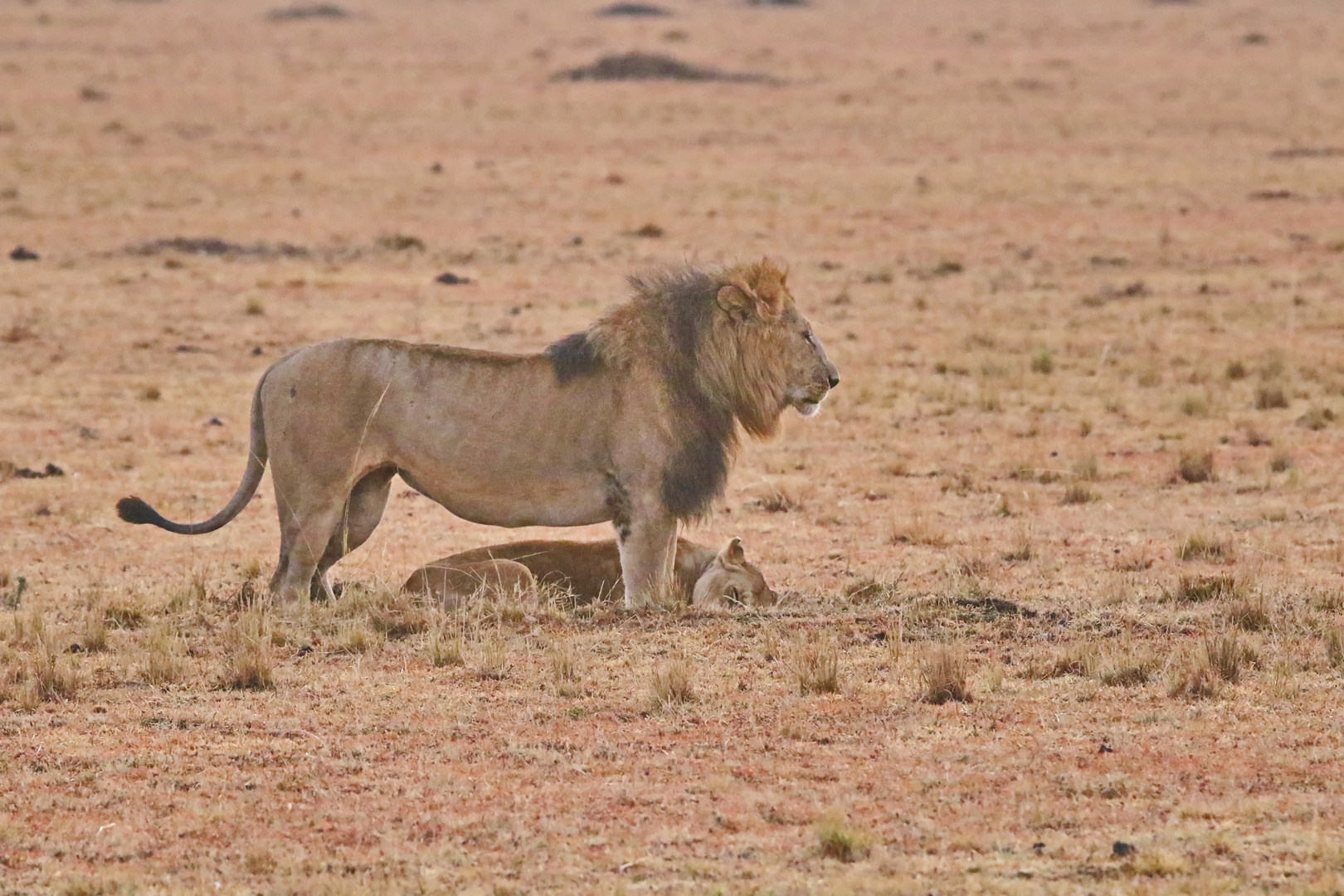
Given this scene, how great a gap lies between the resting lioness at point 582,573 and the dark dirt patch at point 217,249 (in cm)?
1623

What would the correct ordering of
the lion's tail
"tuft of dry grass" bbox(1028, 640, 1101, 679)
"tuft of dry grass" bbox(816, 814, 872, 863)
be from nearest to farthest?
"tuft of dry grass" bbox(816, 814, 872, 863) < "tuft of dry grass" bbox(1028, 640, 1101, 679) < the lion's tail

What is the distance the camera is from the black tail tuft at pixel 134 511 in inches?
388

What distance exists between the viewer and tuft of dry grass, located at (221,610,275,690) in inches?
335

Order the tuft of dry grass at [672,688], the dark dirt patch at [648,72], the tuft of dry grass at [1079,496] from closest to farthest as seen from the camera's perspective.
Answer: the tuft of dry grass at [672,688] → the tuft of dry grass at [1079,496] → the dark dirt patch at [648,72]

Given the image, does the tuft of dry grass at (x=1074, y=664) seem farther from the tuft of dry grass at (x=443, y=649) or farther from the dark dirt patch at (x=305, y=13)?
the dark dirt patch at (x=305, y=13)

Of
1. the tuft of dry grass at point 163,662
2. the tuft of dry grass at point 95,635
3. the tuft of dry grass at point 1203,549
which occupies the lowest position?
the tuft of dry grass at point 95,635

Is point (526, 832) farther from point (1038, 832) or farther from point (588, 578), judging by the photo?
point (588, 578)

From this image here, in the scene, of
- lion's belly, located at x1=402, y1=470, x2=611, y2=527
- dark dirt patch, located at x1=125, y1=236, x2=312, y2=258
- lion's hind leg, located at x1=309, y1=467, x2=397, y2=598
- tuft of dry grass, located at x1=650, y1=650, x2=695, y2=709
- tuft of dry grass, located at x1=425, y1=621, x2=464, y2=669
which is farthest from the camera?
dark dirt patch, located at x1=125, y1=236, x2=312, y2=258

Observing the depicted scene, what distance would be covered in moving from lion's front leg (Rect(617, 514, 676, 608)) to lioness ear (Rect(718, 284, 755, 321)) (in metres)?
1.05

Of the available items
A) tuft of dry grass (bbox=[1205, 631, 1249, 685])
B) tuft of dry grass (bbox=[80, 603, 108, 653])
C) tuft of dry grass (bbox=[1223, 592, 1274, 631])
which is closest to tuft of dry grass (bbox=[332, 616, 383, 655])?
tuft of dry grass (bbox=[80, 603, 108, 653])

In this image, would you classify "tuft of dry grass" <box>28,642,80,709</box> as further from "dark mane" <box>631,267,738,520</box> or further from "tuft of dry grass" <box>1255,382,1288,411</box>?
"tuft of dry grass" <box>1255,382,1288,411</box>

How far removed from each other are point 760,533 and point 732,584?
9.66 feet

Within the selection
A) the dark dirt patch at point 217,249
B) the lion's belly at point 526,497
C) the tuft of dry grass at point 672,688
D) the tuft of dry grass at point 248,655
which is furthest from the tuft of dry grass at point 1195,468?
the dark dirt patch at point 217,249

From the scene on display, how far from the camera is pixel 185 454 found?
51.0 ft
